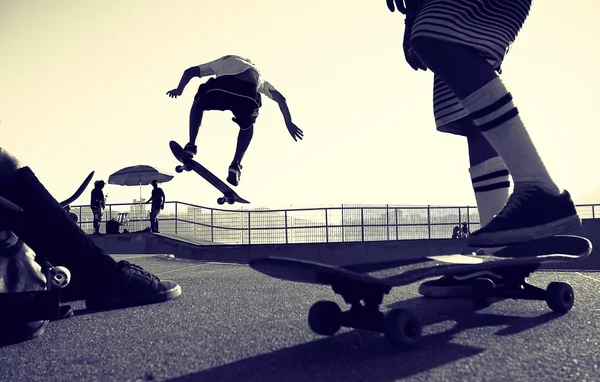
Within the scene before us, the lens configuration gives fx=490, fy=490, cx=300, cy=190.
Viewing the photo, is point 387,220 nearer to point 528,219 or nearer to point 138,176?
point 138,176

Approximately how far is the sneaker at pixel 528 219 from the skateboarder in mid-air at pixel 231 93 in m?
3.22

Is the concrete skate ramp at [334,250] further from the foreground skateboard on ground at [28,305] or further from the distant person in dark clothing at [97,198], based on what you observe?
the foreground skateboard on ground at [28,305]

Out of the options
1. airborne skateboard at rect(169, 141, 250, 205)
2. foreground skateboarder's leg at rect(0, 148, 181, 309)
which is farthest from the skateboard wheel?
airborne skateboard at rect(169, 141, 250, 205)

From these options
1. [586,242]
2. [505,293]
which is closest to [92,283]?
[505,293]

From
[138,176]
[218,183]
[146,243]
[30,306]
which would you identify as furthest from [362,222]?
[30,306]

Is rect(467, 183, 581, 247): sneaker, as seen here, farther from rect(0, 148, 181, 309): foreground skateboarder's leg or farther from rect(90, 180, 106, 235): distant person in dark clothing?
rect(90, 180, 106, 235): distant person in dark clothing

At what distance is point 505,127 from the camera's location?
211cm

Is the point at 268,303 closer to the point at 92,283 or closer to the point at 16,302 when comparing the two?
the point at 92,283

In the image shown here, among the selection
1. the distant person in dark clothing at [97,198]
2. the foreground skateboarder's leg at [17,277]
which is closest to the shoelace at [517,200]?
the foreground skateboarder's leg at [17,277]

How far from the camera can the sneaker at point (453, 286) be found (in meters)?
2.35

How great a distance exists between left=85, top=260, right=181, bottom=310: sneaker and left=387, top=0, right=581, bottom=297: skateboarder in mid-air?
5.01 ft

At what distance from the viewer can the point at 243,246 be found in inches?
424

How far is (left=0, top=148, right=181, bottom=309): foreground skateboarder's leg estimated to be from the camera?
1992 mm

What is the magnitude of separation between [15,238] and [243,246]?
9.09m
